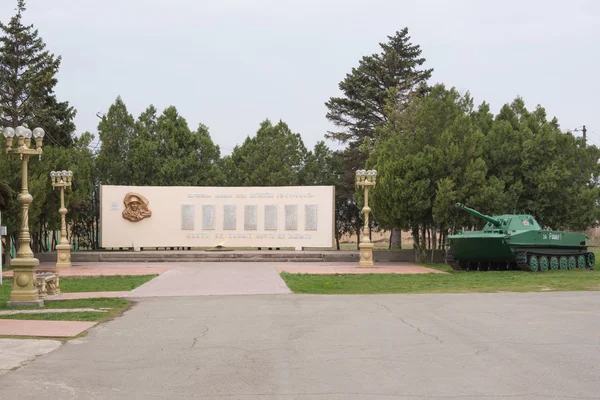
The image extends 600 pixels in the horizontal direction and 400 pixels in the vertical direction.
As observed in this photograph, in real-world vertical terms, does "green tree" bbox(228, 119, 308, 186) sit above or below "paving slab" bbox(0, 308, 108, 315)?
above

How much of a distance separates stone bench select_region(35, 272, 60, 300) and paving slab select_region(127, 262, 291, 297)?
5.72 ft

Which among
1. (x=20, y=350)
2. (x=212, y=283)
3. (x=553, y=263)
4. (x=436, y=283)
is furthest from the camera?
(x=553, y=263)

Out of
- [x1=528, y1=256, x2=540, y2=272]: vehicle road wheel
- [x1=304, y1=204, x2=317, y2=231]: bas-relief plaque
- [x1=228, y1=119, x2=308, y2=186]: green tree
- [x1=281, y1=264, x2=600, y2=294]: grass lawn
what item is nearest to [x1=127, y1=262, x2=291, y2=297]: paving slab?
[x1=281, y1=264, x2=600, y2=294]: grass lawn

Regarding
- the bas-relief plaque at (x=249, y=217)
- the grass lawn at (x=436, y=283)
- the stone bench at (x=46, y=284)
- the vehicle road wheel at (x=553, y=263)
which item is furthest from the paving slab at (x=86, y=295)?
the bas-relief plaque at (x=249, y=217)

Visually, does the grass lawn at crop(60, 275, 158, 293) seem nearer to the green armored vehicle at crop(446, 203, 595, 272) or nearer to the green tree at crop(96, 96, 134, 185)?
the green armored vehicle at crop(446, 203, 595, 272)

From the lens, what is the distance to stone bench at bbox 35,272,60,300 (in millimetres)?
15133

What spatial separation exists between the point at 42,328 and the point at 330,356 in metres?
Result: 4.90

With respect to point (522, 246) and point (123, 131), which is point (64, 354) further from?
point (123, 131)

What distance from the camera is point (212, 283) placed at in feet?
65.1

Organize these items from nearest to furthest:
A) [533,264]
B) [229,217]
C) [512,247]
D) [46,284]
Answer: [46,284]
[512,247]
[533,264]
[229,217]

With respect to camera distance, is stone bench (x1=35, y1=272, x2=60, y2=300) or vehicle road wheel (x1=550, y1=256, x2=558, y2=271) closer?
stone bench (x1=35, y1=272, x2=60, y2=300)

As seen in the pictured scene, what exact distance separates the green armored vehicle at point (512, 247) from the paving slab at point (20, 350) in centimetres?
1806

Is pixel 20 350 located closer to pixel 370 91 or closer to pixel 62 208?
pixel 62 208

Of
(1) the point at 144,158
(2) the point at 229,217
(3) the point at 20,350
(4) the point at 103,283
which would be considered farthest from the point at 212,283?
(1) the point at 144,158
